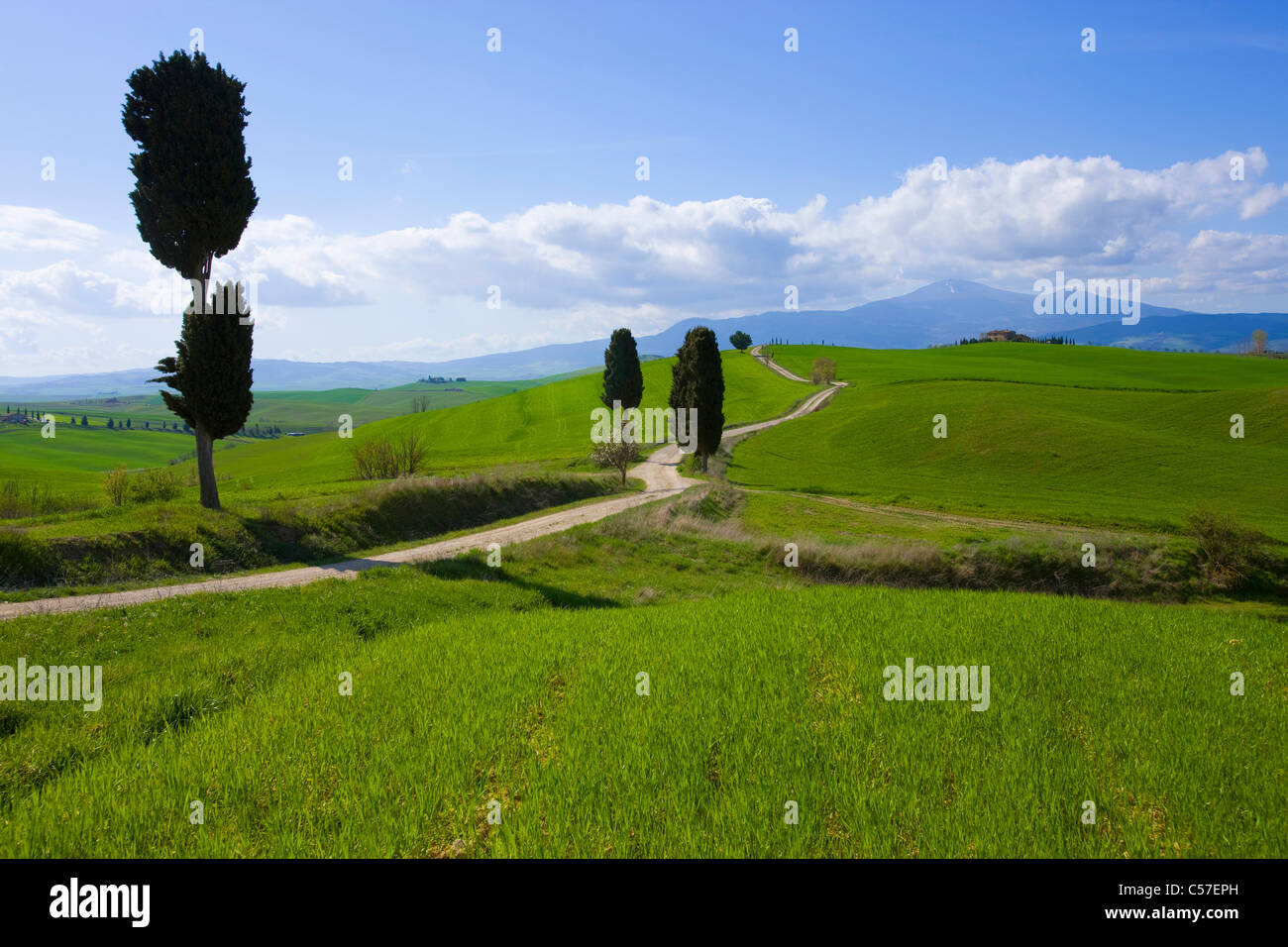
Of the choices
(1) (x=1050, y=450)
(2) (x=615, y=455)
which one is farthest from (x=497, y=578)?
(1) (x=1050, y=450)

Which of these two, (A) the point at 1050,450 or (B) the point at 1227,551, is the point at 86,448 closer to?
(A) the point at 1050,450

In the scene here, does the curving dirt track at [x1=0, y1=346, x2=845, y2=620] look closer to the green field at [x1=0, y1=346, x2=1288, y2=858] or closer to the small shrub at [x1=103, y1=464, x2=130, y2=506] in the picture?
the green field at [x1=0, y1=346, x2=1288, y2=858]

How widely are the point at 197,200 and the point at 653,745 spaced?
1158 inches

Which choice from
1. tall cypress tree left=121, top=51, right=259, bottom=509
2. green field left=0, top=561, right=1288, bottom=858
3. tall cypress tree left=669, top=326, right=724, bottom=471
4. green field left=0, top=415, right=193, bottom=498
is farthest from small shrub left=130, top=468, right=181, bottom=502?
green field left=0, top=415, right=193, bottom=498

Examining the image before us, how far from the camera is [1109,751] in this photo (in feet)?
21.4

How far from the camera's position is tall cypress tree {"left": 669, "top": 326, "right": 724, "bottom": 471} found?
58.7m

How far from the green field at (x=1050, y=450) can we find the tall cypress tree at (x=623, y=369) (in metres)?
16.1

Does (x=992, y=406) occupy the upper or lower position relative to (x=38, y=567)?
upper

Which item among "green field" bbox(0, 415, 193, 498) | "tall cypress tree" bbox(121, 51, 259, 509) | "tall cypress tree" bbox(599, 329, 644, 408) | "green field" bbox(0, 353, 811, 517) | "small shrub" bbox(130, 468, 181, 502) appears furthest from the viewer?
"green field" bbox(0, 415, 193, 498)

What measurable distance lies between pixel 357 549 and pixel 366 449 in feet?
97.0

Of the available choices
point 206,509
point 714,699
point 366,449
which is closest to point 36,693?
point 714,699

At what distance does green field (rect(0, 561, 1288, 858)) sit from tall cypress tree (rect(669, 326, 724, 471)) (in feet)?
156

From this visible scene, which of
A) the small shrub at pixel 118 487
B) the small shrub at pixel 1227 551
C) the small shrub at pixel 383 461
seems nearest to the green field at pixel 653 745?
the small shrub at pixel 1227 551
